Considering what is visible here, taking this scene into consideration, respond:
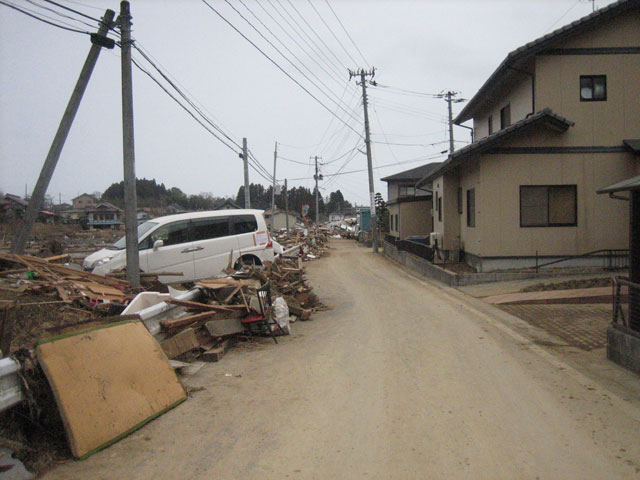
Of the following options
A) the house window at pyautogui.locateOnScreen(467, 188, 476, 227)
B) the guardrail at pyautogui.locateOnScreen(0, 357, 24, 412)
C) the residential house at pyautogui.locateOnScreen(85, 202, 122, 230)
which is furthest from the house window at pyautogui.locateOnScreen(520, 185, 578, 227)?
the residential house at pyautogui.locateOnScreen(85, 202, 122, 230)

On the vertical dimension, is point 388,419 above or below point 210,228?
below

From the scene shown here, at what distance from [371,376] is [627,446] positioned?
9.59ft

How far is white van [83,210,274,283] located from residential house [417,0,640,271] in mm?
7071

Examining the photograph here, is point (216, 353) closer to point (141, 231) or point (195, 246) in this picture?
point (195, 246)

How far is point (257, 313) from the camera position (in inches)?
348

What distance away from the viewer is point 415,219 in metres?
31.9

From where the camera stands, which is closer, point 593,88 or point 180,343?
point 180,343

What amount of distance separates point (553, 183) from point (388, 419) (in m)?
13.3

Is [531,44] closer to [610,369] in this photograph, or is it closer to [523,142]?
[523,142]

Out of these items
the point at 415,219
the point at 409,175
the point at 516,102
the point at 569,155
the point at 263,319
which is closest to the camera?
the point at 263,319

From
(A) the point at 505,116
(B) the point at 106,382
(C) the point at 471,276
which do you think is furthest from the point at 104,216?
(B) the point at 106,382

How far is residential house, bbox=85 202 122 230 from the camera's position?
245ft

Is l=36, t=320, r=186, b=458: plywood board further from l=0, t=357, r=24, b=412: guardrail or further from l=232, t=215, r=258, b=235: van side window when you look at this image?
l=232, t=215, r=258, b=235: van side window

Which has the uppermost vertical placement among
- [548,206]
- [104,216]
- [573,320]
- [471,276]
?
[104,216]
